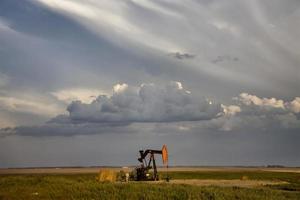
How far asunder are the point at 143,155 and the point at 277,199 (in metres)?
28.1

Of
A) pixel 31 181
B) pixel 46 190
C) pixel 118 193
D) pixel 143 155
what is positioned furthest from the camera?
pixel 143 155

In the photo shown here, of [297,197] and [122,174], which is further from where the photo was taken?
[122,174]

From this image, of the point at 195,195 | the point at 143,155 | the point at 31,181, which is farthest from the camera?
the point at 143,155

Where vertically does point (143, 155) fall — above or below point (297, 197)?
above

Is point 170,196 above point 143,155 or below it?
below

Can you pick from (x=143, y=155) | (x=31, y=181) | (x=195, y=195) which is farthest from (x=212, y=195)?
(x=143, y=155)

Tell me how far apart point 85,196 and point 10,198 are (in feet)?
19.2

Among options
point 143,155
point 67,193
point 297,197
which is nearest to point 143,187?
point 67,193

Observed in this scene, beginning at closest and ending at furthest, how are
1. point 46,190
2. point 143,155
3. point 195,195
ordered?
point 195,195 → point 46,190 → point 143,155

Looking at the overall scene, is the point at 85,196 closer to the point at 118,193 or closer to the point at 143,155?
the point at 118,193

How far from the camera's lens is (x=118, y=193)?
1518 inches

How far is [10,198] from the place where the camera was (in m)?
37.6

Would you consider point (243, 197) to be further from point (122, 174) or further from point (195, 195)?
point (122, 174)

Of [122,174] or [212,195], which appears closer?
[212,195]
